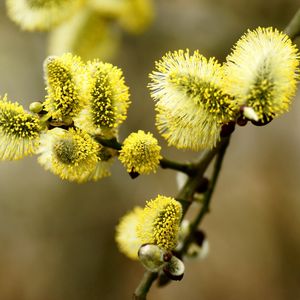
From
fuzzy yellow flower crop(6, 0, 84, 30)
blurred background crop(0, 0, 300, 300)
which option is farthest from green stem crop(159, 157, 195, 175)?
blurred background crop(0, 0, 300, 300)

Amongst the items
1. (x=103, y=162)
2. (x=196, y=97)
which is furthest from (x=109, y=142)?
(x=196, y=97)

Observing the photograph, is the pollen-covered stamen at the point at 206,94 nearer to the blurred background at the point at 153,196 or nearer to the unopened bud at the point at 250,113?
the unopened bud at the point at 250,113

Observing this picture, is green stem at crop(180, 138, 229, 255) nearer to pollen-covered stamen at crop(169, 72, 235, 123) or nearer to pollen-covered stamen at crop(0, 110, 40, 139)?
pollen-covered stamen at crop(169, 72, 235, 123)

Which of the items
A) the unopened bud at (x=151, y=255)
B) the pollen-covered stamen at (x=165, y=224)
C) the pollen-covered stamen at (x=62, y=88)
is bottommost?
the unopened bud at (x=151, y=255)

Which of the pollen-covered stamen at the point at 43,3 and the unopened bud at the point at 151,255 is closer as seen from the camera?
the unopened bud at the point at 151,255

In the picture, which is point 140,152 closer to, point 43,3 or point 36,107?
point 36,107

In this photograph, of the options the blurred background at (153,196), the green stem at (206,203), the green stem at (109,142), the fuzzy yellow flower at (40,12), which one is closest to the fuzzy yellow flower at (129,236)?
the green stem at (206,203)
